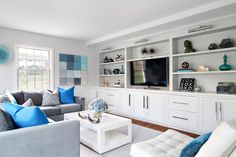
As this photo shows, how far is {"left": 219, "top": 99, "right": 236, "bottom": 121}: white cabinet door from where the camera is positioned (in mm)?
2590

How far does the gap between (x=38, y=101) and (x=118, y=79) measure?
2577 millimetres

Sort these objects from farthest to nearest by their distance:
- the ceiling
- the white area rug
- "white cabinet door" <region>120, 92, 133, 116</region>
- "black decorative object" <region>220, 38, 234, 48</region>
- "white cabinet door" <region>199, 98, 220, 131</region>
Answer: "white cabinet door" <region>120, 92, 133, 116</region>
"black decorative object" <region>220, 38, 234, 48</region>
"white cabinet door" <region>199, 98, 220, 131</region>
the ceiling
the white area rug

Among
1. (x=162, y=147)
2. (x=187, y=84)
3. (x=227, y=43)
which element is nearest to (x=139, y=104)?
(x=187, y=84)

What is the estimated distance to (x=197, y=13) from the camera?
277 cm

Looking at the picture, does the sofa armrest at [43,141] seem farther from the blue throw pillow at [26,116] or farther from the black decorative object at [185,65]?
the black decorative object at [185,65]

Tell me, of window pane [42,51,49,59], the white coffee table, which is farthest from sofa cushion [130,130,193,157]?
window pane [42,51,49,59]

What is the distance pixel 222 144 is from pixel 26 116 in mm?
1574

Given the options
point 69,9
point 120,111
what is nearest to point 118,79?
point 120,111

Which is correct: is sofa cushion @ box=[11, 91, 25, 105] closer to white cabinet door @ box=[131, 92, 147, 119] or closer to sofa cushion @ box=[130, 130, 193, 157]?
white cabinet door @ box=[131, 92, 147, 119]

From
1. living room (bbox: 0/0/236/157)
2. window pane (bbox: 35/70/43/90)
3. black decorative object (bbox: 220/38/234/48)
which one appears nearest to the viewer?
living room (bbox: 0/0/236/157)

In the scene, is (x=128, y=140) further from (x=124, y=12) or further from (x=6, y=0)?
(x=6, y=0)

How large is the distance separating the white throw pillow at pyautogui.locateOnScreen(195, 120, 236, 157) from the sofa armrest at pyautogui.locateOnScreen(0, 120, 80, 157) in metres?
1.18

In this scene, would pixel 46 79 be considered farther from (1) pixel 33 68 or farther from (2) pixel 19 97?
(2) pixel 19 97

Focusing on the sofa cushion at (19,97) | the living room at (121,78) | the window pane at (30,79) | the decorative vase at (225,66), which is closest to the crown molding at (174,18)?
the living room at (121,78)
